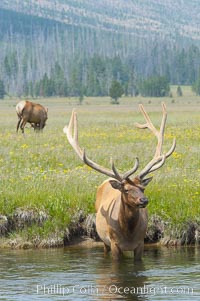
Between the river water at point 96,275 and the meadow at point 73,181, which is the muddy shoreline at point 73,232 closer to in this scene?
the meadow at point 73,181

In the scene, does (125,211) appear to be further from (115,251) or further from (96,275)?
(96,275)

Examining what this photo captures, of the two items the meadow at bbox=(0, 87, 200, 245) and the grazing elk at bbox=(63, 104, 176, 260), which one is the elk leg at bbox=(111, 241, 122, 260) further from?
the meadow at bbox=(0, 87, 200, 245)

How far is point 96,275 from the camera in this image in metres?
13.9

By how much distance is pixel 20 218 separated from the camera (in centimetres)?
1697

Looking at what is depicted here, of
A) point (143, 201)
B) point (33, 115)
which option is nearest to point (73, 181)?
point (143, 201)

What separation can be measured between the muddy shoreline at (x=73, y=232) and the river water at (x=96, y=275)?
1.34 feet

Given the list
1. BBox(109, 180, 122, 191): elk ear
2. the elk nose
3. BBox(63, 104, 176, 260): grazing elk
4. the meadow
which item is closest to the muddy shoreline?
the meadow

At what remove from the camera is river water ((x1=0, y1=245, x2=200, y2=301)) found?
495 inches

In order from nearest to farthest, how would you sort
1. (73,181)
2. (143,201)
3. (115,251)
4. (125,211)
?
(143,201), (125,211), (115,251), (73,181)

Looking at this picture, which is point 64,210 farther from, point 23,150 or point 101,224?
point 23,150

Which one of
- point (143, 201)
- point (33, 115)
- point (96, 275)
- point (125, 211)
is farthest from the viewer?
point (33, 115)

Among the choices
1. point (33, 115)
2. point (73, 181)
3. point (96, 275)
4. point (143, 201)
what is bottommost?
point (96, 275)

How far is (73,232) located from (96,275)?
322 centimetres

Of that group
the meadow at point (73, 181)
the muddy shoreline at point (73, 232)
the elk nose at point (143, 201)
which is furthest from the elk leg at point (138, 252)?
the meadow at point (73, 181)
